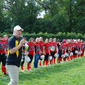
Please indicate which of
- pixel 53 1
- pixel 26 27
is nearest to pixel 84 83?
pixel 26 27

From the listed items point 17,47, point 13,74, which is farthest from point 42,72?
point 17,47

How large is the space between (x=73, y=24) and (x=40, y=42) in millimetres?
45939

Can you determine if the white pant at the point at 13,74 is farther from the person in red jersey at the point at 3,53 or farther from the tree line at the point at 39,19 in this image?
the tree line at the point at 39,19

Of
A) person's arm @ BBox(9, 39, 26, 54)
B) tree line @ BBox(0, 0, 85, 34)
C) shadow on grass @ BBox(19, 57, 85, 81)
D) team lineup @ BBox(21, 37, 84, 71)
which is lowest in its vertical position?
shadow on grass @ BBox(19, 57, 85, 81)

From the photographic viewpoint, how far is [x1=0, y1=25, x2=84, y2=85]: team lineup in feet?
14.7

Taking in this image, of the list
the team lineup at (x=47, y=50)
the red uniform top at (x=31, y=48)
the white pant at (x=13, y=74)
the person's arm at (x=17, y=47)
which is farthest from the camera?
the team lineup at (x=47, y=50)

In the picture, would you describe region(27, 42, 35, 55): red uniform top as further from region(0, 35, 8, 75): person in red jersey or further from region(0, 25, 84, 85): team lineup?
region(0, 35, 8, 75): person in red jersey

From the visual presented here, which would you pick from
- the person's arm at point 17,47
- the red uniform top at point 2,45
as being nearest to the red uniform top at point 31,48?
the red uniform top at point 2,45

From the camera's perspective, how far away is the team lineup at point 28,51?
14.7ft

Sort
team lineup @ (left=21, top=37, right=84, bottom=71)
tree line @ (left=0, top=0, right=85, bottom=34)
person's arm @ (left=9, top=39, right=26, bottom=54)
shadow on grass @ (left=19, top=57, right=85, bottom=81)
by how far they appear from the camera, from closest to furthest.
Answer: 1. person's arm @ (left=9, top=39, right=26, bottom=54)
2. shadow on grass @ (left=19, top=57, right=85, bottom=81)
3. team lineup @ (left=21, top=37, right=84, bottom=71)
4. tree line @ (left=0, top=0, right=85, bottom=34)

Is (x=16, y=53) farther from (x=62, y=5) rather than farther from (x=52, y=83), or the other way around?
(x=62, y=5)

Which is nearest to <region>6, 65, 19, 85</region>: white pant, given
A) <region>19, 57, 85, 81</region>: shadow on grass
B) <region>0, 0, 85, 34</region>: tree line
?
<region>19, 57, 85, 81</region>: shadow on grass

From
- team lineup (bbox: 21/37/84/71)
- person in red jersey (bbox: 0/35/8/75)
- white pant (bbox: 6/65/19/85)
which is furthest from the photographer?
team lineup (bbox: 21/37/84/71)

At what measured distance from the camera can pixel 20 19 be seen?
4928 centimetres
